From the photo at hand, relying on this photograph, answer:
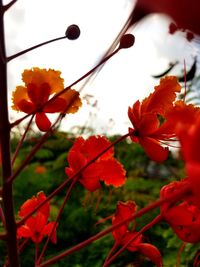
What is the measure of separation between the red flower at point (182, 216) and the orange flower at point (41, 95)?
8.8 inches

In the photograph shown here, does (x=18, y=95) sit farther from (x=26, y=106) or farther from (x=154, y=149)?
(x=154, y=149)

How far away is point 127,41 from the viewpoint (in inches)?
22.2

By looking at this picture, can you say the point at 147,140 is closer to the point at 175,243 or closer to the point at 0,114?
the point at 0,114

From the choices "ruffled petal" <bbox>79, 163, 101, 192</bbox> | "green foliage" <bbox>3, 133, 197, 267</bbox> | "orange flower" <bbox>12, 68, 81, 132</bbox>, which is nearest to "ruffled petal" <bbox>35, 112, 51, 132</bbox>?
"orange flower" <bbox>12, 68, 81, 132</bbox>

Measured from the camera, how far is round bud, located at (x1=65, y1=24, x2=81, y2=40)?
2.04 feet

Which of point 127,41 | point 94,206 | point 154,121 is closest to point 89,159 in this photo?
point 154,121

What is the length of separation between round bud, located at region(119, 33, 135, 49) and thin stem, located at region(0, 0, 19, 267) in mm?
161

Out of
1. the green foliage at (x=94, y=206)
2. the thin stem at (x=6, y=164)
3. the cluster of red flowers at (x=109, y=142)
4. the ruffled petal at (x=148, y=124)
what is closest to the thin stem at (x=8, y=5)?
→ the thin stem at (x=6, y=164)

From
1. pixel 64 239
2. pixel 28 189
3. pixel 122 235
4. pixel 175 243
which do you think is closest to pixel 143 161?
pixel 28 189

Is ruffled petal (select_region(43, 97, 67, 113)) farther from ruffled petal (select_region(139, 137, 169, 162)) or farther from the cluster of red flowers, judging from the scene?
ruffled petal (select_region(139, 137, 169, 162))

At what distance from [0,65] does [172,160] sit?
3.98m

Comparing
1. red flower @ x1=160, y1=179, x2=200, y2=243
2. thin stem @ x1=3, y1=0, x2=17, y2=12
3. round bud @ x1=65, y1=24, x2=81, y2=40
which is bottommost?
red flower @ x1=160, y1=179, x2=200, y2=243

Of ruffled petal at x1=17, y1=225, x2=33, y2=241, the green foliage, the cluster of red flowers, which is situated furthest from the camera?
the green foliage

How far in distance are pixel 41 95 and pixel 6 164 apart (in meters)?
0.17
